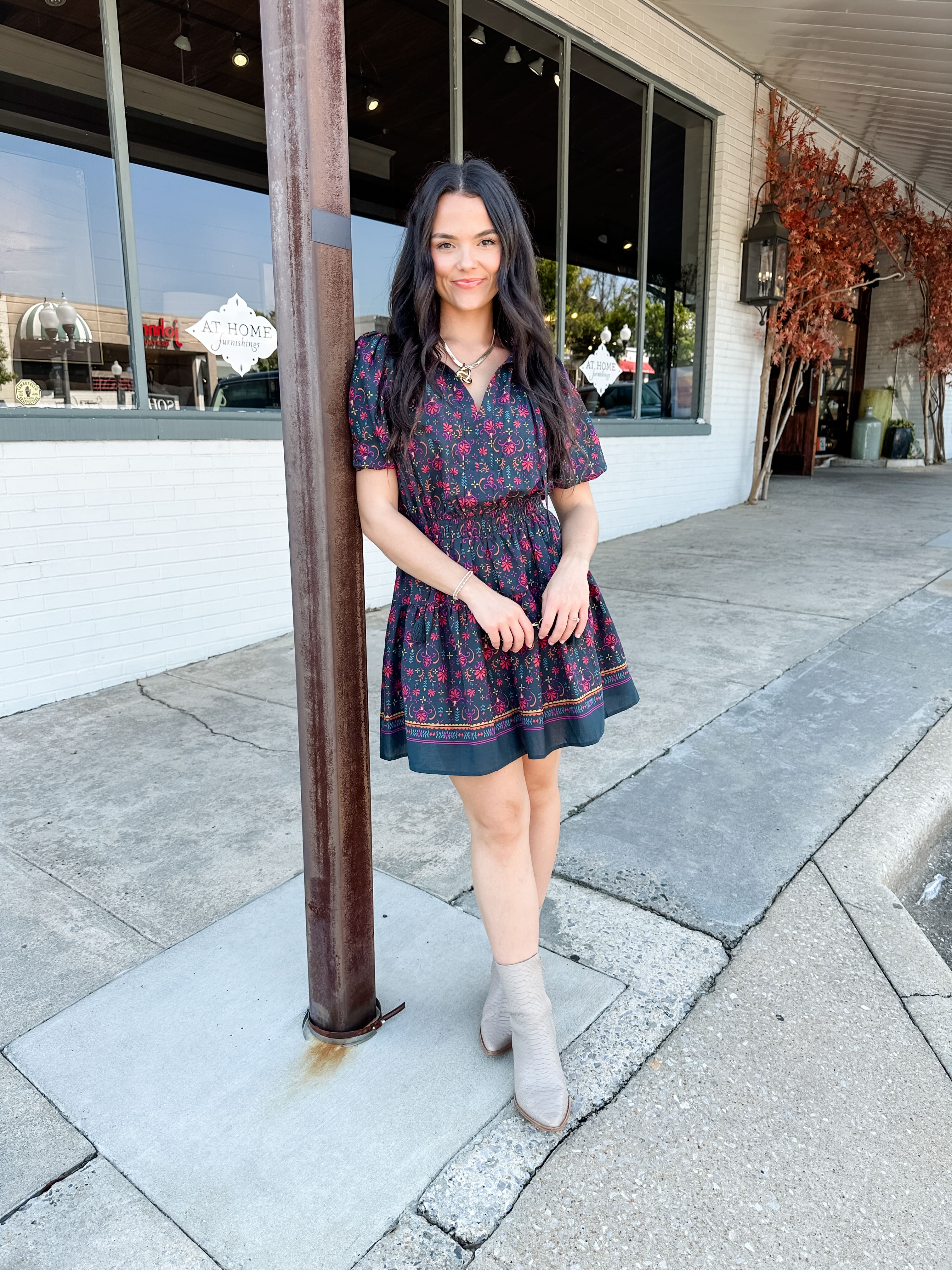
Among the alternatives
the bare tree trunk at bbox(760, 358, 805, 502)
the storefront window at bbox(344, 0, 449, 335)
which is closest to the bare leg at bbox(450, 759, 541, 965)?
the storefront window at bbox(344, 0, 449, 335)

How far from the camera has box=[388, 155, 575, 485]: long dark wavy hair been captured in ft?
4.81

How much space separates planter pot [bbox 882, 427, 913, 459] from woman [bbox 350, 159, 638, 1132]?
539 inches

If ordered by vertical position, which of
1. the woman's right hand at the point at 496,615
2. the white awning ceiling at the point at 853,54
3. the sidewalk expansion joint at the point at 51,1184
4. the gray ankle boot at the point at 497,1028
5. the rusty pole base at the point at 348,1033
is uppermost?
the white awning ceiling at the point at 853,54

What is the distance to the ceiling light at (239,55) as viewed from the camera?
18.4 feet

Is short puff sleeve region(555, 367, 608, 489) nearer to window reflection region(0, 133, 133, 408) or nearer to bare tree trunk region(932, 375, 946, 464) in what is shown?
window reflection region(0, 133, 133, 408)

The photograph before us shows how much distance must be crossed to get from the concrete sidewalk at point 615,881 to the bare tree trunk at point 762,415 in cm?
451

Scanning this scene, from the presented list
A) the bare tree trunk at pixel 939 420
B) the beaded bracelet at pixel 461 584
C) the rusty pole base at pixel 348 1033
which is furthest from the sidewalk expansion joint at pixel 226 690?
the bare tree trunk at pixel 939 420

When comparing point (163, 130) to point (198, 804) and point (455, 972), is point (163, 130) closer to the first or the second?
point (198, 804)

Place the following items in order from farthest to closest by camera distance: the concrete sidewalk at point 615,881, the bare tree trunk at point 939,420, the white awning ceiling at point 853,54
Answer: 1. the bare tree trunk at point 939,420
2. the white awning ceiling at point 853,54
3. the concrete sidewalk at point 615,881

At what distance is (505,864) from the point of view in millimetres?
1608

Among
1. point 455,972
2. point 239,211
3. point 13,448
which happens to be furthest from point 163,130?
point 455,972

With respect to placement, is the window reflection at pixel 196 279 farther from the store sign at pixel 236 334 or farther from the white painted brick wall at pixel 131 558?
the white painted brick wall at pixel 131 558

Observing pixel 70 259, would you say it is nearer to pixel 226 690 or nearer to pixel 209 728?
pixel 226 690

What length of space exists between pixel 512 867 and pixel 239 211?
4.39 metres
